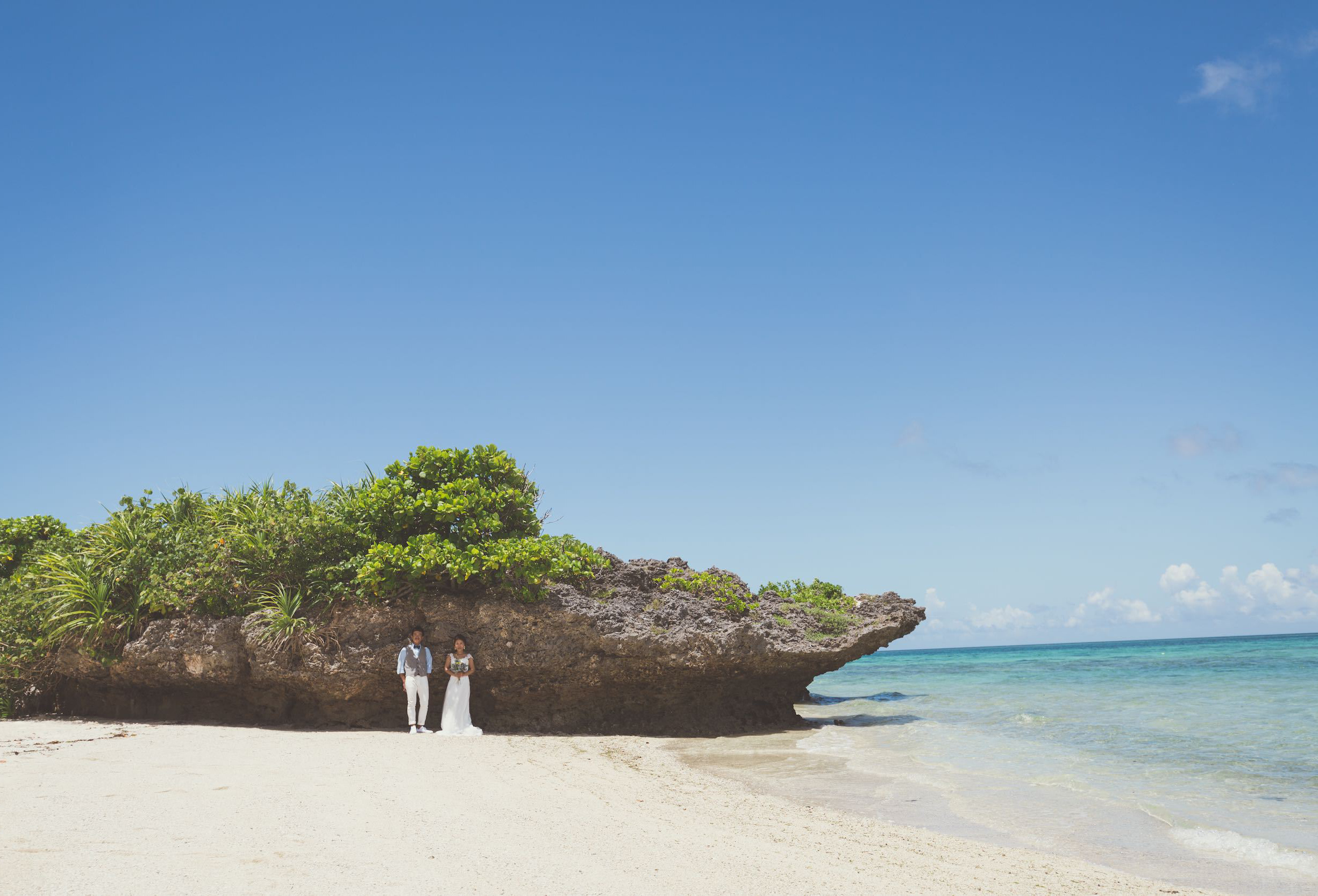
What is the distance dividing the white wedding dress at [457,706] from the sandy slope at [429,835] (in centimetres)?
282

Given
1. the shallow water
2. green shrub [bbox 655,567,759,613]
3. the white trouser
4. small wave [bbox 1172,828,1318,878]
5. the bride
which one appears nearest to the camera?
small wave [bbox 1172,828,1318,878]

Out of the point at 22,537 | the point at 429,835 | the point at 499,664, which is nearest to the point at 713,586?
the point at 499,664

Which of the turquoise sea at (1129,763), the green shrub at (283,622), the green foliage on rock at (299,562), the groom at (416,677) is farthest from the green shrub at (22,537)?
the turquoise sea at (1129,763)

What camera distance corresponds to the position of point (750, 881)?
5008mm

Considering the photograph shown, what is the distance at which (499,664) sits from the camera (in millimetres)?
12195

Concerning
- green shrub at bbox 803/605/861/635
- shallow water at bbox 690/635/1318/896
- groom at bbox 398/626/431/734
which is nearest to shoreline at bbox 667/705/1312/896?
shallow water at bbox 690/635/1318/896

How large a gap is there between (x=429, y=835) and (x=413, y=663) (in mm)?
6639

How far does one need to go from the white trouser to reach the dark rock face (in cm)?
44

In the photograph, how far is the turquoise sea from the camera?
6.83m

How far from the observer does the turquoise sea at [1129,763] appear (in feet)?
22.4

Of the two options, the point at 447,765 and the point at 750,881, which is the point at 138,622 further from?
the point at 750,881

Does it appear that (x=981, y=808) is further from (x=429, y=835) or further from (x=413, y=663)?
(x=413, y=663)

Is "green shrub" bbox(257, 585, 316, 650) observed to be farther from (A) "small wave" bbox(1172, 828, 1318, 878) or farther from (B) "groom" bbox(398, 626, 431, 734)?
(A) "small wave" bbox(1172, 828, 1318, 878)

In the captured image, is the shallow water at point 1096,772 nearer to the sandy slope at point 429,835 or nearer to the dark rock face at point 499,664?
the sandy slope at point 429,835
